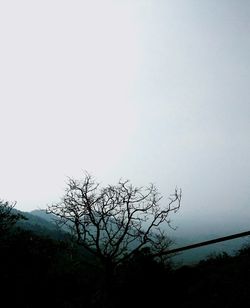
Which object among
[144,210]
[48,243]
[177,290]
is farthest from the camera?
[144,210]

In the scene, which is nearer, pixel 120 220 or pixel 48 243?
pixel 48 243

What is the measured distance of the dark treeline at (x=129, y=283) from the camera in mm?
5516

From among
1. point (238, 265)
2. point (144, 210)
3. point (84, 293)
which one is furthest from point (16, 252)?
point (238, 265)

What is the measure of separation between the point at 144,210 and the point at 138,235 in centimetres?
160

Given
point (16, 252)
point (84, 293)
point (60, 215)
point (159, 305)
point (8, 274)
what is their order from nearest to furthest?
point (159, 305)
point (84, 293)
point (8, 274)
point (16, 252)
point (60, 215)

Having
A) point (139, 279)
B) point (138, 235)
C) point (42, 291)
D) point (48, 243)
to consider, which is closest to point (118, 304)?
point (139, 279)

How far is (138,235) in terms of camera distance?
1527 cm

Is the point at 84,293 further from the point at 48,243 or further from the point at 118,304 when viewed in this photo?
the point at 48,243

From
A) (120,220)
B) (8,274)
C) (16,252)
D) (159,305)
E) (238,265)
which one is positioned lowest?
(159,305)

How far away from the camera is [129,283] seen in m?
6.54

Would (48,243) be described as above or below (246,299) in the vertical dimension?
above

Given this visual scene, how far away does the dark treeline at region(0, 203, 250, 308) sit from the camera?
18.1ft

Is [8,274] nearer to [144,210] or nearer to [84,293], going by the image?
[84,293]

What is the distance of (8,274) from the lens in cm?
1029
